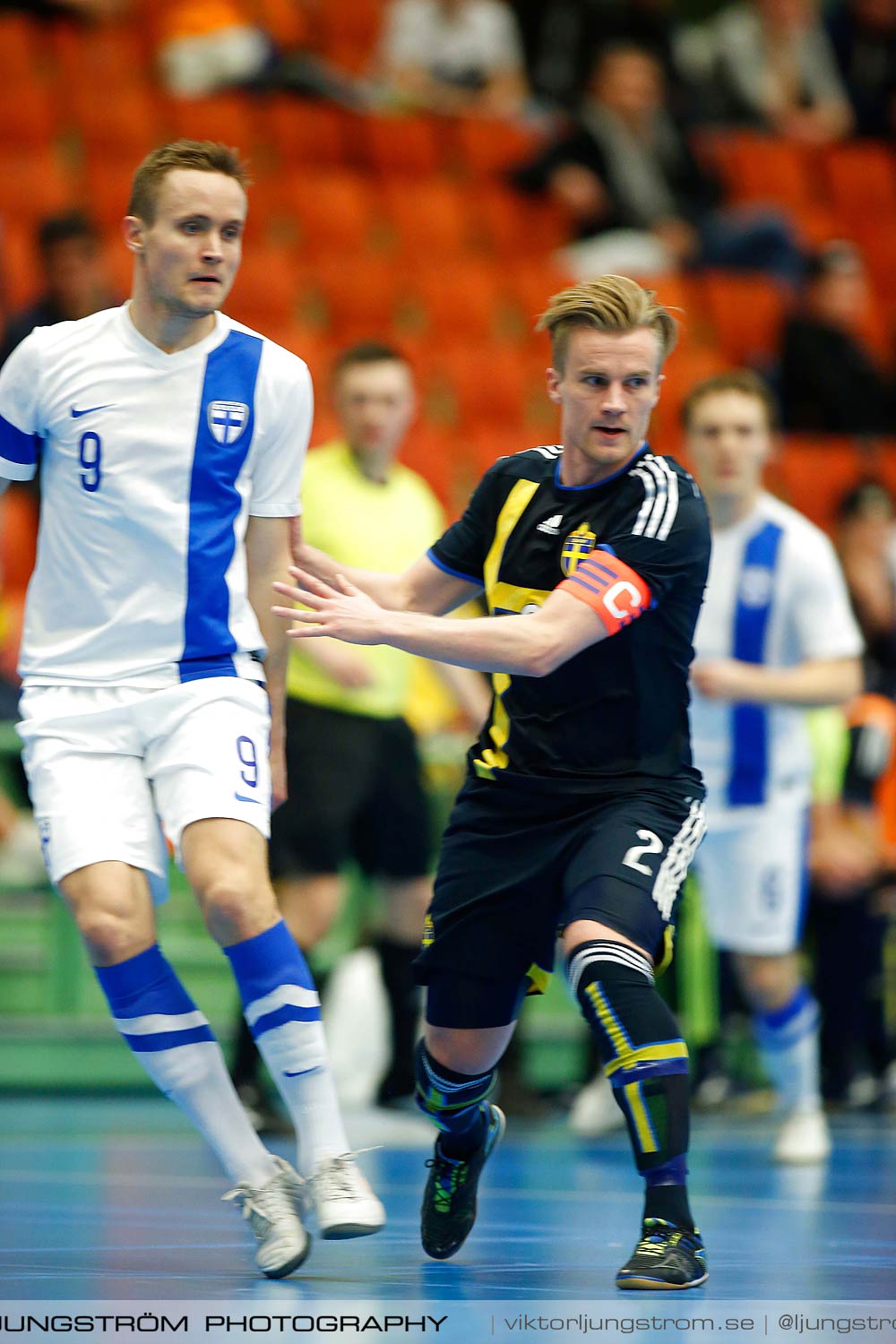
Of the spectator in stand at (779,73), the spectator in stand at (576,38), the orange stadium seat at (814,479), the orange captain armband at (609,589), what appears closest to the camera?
the orange captain armband at (609,589)

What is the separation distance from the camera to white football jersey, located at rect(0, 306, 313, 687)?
392cm

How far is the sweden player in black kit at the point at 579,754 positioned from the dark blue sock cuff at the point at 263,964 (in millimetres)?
320

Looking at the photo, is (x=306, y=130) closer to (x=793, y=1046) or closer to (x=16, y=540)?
(x=16, y=540)

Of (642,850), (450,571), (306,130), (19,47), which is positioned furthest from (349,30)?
(642,850)

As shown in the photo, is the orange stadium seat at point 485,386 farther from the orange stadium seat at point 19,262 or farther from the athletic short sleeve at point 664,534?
the athletic short sleeve at point 664,534

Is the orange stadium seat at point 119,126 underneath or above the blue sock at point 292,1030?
above

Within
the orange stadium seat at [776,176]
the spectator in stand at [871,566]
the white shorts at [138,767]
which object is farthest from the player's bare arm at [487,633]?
the orange stadium seat at [776,176]

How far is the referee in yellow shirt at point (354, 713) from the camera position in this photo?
6.33 metres

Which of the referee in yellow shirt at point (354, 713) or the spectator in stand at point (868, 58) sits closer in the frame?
the referee in yellow shirt at point (354, 713)

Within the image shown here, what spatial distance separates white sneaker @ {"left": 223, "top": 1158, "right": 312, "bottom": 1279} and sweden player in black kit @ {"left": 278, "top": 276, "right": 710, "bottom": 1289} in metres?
0.38

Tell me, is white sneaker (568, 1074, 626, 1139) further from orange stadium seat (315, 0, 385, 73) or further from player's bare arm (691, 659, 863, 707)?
orange stadium seat (315, 0, 385, 73)

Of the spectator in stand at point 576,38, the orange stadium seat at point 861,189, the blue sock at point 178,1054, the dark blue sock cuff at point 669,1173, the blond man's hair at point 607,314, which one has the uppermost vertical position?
the spectator in stand at point 576,38

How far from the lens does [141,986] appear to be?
150 inches

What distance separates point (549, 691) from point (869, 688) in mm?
4437
